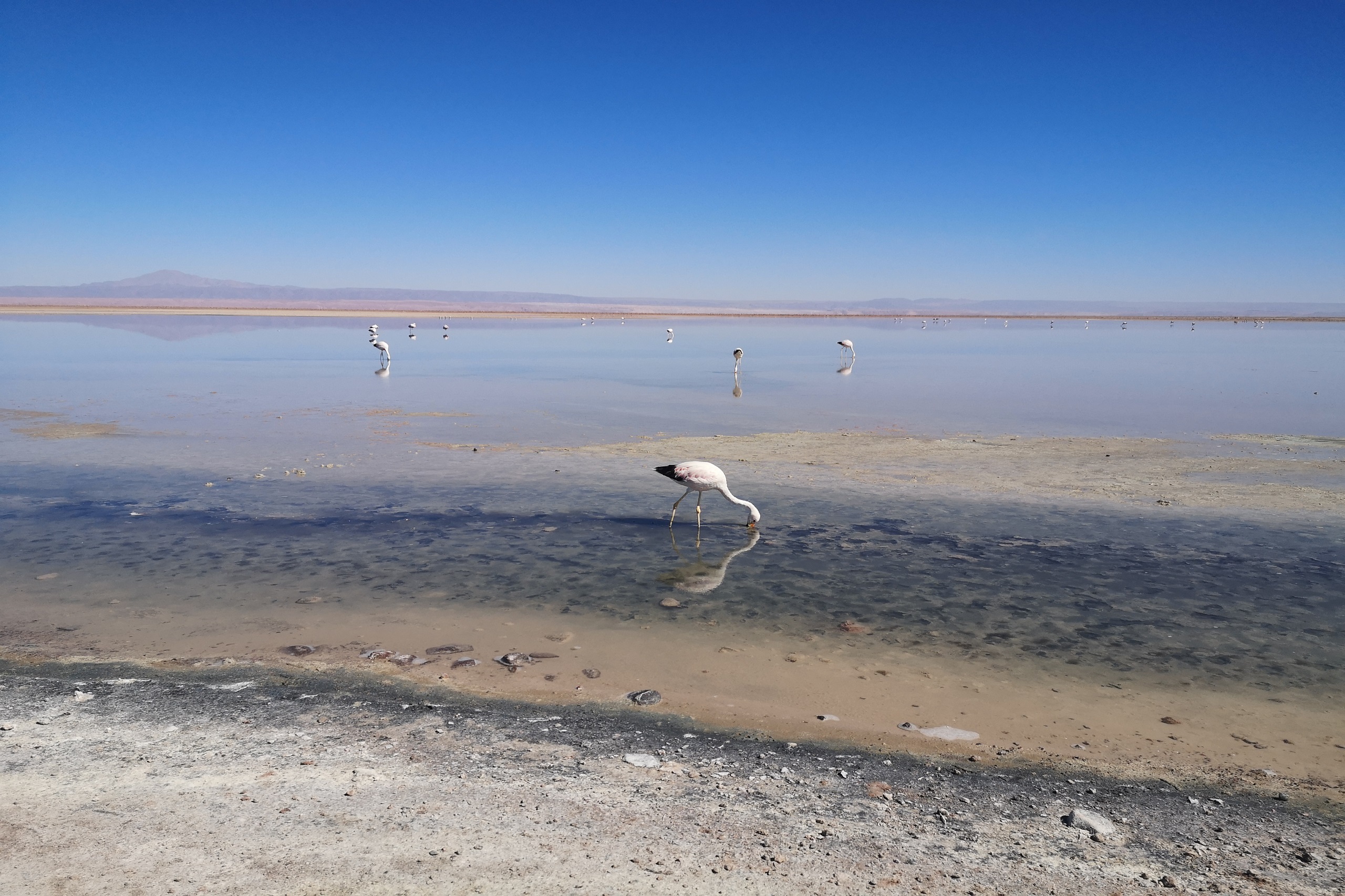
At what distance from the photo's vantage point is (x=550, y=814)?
5.12 m

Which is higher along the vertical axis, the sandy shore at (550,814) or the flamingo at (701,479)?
the flamingo at (701,479)

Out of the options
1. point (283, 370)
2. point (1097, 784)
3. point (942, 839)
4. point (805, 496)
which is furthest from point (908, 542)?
point (283, 370)

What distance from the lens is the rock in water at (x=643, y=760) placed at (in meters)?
5.87

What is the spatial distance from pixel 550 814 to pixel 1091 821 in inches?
124

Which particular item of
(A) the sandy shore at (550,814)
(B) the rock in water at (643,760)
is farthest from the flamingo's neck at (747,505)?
(B) the rock in water at (643,760)

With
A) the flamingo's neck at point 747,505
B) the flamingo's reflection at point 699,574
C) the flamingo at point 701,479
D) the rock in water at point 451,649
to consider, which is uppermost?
the flamingo at point 701,479

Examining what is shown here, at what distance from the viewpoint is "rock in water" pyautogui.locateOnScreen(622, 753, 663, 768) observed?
5.87m

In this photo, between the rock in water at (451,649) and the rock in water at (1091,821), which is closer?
the rock in water at (1091,821)

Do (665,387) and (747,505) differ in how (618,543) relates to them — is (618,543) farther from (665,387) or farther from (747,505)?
(665,387)

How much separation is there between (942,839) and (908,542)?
262 inches

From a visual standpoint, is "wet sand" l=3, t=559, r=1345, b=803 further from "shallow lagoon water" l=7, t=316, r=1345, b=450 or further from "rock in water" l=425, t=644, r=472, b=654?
"shallow lagoon water" l=7, t=316, r=1345, b=450

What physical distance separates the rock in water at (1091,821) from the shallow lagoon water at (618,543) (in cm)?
155

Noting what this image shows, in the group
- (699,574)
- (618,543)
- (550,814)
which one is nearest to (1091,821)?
(550,814)

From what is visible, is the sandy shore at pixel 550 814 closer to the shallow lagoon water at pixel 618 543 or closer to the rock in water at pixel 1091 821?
the rock in water at pixel 1091 821
